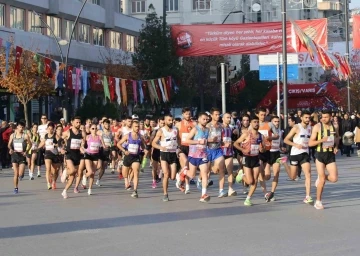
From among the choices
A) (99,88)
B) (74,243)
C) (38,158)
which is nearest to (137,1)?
(99,88)

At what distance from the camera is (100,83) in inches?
1441

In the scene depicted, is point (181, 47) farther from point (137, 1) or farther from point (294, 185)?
point (137, 1)

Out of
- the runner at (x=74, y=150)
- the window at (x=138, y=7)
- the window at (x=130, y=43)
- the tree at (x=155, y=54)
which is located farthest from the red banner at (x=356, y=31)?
the window at (x=138, y=7)

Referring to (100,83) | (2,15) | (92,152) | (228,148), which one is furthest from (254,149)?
(2,15)

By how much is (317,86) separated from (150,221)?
42136 millimetres

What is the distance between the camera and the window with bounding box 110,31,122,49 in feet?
195

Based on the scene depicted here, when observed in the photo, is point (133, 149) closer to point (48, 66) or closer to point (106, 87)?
point (48, 66)

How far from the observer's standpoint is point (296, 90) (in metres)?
54.3

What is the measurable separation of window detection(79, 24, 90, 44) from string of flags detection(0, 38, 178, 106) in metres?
9.63

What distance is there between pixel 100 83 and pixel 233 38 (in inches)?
252

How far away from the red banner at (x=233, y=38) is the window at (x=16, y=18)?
15.0m

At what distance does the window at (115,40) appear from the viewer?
59312 mm

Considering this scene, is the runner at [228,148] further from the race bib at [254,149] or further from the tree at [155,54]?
the tree at [155,54]

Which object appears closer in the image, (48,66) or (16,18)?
(48,66)
